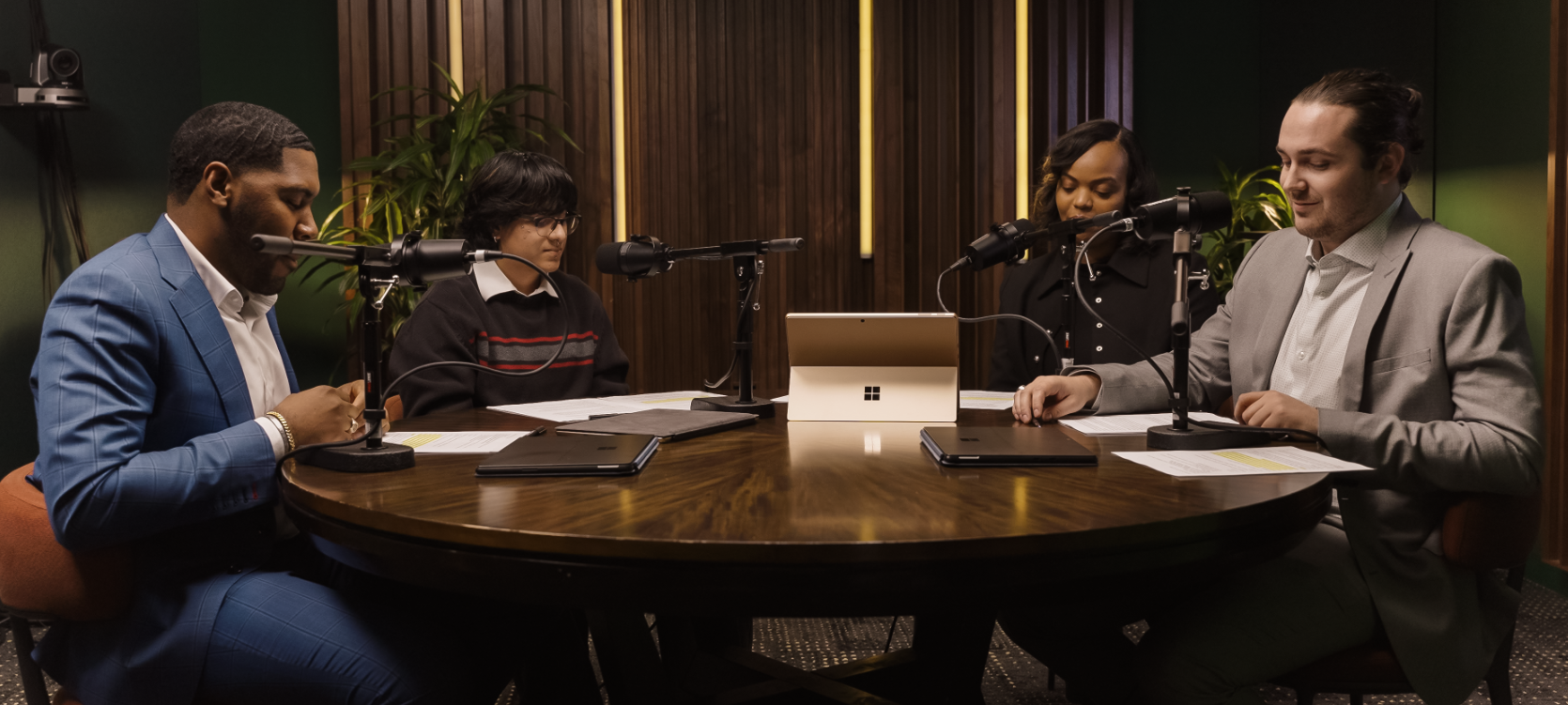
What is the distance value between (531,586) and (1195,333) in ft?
5.72

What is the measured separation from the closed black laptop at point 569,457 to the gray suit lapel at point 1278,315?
1.24 m

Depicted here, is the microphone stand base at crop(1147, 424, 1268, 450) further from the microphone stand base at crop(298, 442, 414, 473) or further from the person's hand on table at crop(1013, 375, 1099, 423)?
the microphone stand base at crop(298, 442, 414, 473)

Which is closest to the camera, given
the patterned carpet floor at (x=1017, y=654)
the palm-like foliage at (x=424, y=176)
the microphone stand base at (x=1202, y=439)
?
the microphone stand base at (x=1202, y=439)

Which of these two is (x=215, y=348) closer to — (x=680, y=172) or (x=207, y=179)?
(x=207, y=179)

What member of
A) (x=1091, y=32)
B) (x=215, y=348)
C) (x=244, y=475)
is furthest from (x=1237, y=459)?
(x=1091, y=32)

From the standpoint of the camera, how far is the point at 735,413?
72.9 inches

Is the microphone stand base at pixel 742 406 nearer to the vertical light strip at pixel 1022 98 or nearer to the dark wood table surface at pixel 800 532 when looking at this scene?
the dark wood table surface at pixel 800 532

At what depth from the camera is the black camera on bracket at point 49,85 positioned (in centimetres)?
275

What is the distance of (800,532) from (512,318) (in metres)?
1.82

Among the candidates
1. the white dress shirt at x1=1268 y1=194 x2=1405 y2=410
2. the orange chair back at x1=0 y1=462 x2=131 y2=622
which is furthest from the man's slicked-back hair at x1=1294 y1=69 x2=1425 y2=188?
the orange chair back at x1=0 y1=462 x2=131 y2=622

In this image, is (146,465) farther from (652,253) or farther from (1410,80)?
(1410,80)

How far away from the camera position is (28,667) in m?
1.35

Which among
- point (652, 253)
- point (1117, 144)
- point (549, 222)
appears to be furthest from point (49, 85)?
point (1117, 144)

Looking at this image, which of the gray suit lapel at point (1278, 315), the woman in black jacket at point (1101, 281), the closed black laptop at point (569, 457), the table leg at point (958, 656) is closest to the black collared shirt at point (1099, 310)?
the woman in black jacket at point (1101, 281)
